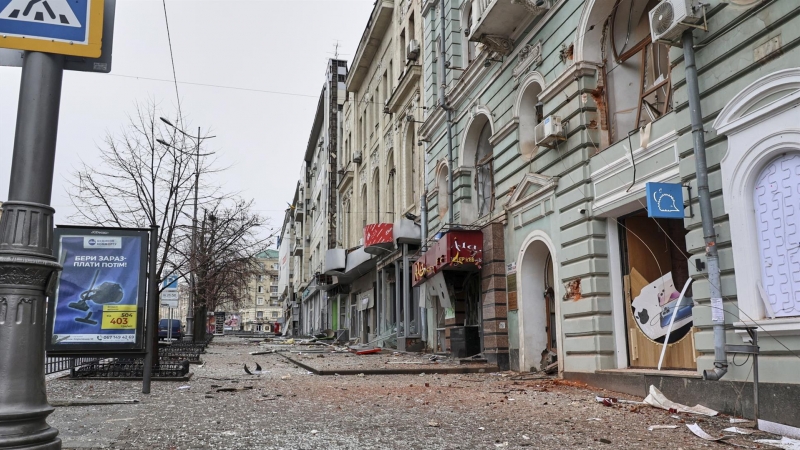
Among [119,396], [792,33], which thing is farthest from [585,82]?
[119,396]

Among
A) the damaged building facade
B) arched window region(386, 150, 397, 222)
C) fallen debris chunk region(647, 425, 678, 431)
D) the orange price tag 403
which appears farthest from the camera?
arched window region(386, 150, 397, 222)

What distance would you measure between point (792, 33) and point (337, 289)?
3522 centimetres

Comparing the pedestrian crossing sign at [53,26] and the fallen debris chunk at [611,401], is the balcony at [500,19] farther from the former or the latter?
the pedestrian crossing sign at [53,26]

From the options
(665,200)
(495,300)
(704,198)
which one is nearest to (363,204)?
(495,300)

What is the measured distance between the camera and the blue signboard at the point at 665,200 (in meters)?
8.00

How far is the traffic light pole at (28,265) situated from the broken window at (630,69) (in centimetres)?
855

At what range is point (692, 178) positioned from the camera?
26.3ft

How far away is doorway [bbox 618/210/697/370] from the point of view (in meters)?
9.11

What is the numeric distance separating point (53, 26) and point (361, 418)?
4.98m

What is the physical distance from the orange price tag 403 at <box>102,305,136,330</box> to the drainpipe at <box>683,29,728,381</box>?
24.1 ft

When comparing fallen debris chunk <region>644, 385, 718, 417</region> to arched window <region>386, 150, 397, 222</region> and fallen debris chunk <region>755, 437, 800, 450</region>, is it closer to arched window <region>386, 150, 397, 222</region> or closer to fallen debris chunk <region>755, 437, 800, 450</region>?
fallen debris chunk <region>755, 437, 800, 450</region>

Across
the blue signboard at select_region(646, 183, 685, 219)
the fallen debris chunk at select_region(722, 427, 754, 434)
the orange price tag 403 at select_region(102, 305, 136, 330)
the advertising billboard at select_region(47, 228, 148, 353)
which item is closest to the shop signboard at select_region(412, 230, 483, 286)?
the blue signboard at select_region(646, 183, 685, 219)

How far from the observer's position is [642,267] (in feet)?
33.3

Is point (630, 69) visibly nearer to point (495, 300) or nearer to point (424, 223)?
point (495, 300)
